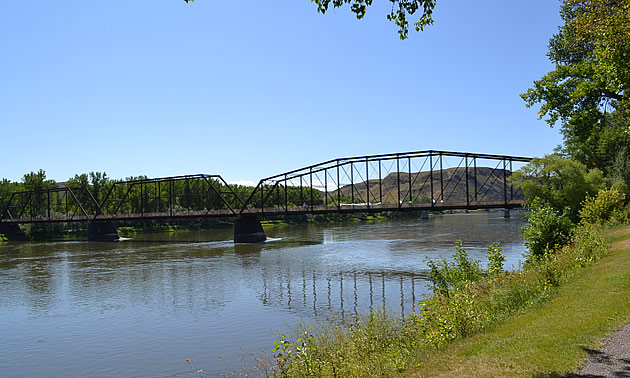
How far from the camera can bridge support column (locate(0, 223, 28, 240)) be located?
115600mm

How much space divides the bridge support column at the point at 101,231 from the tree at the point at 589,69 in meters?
84.4

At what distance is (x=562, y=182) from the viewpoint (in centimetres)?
5119

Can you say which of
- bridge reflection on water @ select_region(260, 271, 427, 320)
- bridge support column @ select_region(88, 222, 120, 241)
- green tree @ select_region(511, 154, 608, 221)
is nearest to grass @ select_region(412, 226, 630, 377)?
bridge reflection on water @ select_region(260, 271, 427, 320)

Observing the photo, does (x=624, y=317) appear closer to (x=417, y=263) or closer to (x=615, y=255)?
(x=615, y=255)

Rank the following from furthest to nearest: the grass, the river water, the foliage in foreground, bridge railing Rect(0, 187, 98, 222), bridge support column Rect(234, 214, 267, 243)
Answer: bridge railing Rect(0, 187, 98, 222)
bridge support column Rect(234, 214, 267, 243)
the river water
the foliage in foreground
the grass

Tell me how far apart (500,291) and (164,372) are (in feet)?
38.4

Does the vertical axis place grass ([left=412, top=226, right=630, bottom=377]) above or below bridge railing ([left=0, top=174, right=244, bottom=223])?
below

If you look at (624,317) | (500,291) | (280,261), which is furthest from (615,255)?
(280,261)

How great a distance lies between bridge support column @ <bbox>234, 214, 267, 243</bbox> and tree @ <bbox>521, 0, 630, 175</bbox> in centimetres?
5247

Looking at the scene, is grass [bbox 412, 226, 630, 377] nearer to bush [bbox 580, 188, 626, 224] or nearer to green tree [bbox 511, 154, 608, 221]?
bush [bbox 580, 188, 626, 224]

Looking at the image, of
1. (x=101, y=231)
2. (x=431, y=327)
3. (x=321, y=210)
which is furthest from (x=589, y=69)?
(x=101, y=231)

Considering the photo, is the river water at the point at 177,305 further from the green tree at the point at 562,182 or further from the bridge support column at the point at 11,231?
the bridge support column at the point at 11,231

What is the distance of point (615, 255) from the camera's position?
21.1 m

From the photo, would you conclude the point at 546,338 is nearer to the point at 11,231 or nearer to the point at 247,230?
the point at 247,230
